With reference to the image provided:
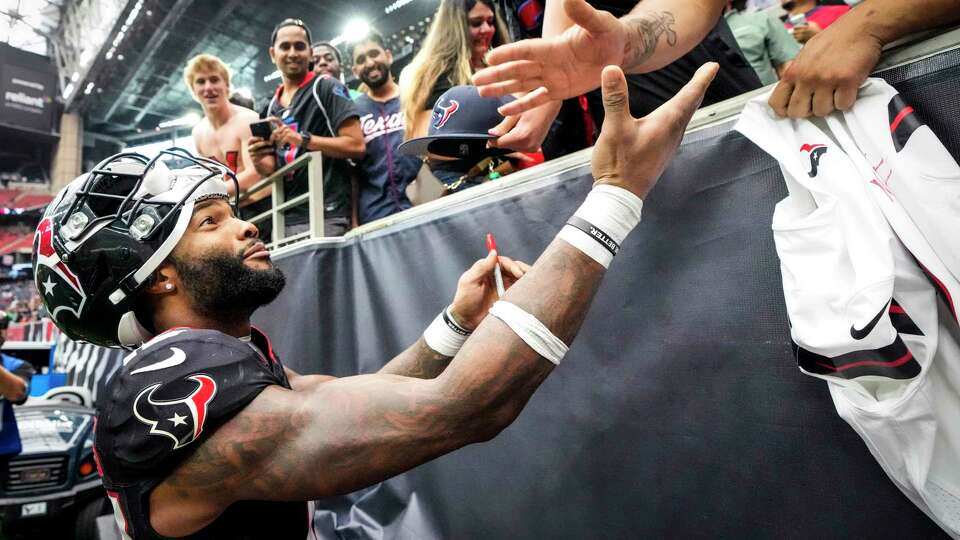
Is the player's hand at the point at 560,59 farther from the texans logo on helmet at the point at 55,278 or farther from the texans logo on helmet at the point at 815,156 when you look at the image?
the texans logo on helmet at the point at 55,278

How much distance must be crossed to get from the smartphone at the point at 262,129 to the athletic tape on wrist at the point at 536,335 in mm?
2804

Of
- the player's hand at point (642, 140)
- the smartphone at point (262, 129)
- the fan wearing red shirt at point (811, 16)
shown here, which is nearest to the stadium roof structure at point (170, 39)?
the fan wearing red shirt at point (811, 16)

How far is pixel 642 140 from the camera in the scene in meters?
1.12

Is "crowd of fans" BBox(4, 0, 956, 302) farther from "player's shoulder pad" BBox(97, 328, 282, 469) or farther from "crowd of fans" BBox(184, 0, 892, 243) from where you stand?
"player's shoulder pad" BBox(97, 328, 282, 469)

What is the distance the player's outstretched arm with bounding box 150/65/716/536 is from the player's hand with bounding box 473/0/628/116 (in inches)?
A: 11.2

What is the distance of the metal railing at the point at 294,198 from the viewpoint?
3105mm

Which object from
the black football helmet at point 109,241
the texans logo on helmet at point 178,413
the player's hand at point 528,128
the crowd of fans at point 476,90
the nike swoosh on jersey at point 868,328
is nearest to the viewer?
the nike swoosh on jersey at point 868,328

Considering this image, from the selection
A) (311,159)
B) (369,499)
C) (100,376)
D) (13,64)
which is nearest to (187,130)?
(13,64)

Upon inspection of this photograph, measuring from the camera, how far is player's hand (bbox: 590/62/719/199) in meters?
1.11

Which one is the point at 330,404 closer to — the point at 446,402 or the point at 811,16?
the point at 446,402

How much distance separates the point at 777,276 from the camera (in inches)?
51.6

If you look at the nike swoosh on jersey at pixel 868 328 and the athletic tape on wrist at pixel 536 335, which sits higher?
the nike swoosh on jersey at pixel 868 328

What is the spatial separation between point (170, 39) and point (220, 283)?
16525 mm

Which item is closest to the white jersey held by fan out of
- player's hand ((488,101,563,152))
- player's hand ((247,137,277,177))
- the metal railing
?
player's hand ((488,101,563,152))
